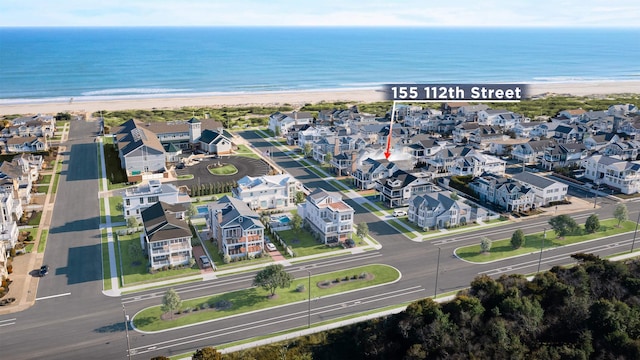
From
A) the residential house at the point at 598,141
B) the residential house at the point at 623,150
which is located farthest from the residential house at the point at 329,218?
the residential house at the point at 598,141

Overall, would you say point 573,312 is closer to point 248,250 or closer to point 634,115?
point 248,250

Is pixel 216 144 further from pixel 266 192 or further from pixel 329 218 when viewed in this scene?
pixel 329 218

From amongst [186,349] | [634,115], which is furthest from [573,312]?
[634,115]

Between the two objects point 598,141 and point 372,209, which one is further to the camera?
point 598,141

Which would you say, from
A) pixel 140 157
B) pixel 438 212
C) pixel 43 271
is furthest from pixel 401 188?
pixel 43 271

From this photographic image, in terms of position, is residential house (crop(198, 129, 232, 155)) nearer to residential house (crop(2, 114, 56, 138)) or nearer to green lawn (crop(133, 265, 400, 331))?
residential house (crop(2, 114, 56, 138))

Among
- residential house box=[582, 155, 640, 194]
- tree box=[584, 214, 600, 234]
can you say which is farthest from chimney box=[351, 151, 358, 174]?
residential house box=[582, 155, 640, 194]

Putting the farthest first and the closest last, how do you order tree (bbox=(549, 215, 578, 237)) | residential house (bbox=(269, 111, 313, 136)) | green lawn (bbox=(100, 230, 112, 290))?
residential house (bbox=(269, 111, 313, 136)) < tree (bbox=(549, 215, 578, 237)) < green lawn (bbox=(100, 230, 112, 290))
